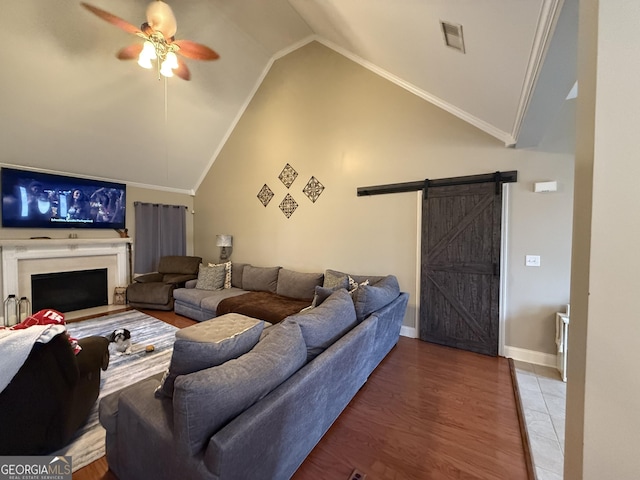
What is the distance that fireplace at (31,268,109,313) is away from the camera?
13.5 ft

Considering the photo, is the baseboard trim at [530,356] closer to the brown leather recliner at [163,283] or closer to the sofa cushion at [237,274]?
the sofa cushion at [237,274]

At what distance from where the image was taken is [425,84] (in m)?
2.95

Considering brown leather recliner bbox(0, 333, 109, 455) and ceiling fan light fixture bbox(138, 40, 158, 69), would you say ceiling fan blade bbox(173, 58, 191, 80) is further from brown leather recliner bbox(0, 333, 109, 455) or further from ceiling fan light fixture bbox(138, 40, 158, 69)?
brown leather recliner bbox(0, 333, 109, 455)

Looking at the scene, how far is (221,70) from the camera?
4188 millimetres

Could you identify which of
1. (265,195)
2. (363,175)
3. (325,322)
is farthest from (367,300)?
(265,195)

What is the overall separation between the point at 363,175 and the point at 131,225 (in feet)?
16.2

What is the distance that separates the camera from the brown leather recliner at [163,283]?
14.6ft

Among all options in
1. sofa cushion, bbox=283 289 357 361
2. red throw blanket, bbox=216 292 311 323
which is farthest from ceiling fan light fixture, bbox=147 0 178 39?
red throw blanket, bbox=216 292 311 323

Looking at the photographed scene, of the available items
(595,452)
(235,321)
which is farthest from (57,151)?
(595,452)

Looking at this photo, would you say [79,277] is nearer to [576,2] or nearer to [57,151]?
[57,151]

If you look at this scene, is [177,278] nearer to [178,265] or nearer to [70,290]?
[178,265]

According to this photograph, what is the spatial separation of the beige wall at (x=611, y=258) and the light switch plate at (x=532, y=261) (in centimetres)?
277

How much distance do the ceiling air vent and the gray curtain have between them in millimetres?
5909

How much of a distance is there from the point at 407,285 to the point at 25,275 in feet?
20.0
